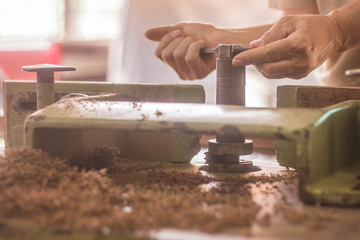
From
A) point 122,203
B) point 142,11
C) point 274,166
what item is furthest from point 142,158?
point 142,11

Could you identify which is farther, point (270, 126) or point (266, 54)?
point (266, 54)

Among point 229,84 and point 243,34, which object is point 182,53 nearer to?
point 243,34

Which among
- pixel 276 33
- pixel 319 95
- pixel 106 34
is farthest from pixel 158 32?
pixel 106 34

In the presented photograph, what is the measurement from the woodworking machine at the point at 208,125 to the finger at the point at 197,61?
0.82 ft

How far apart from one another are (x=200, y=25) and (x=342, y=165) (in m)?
0.80

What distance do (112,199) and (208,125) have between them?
199 mm

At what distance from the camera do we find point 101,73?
4.25 m

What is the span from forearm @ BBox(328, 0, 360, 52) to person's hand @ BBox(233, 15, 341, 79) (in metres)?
0.07

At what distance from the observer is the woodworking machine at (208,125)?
2.62 feet

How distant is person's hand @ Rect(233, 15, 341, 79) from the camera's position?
41.4 inches

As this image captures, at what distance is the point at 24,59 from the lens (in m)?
4.27

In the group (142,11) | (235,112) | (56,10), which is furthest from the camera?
(56,10)

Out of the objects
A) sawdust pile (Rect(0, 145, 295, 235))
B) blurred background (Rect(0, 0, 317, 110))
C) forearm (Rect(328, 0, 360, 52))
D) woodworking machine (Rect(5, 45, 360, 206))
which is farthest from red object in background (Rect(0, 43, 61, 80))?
sawdust pile (Rect(0, 145, 295, 235))

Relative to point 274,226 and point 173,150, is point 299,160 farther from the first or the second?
point 173,150
